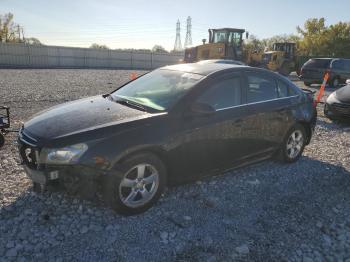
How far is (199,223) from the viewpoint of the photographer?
139 inches

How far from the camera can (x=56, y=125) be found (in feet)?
11.6

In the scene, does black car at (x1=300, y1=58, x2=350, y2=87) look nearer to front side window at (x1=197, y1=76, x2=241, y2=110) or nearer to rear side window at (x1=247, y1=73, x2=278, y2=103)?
rear side window at (x1=247, y1=73, x2=278, y2=103)

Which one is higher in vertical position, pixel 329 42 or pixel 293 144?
pixel 329 42

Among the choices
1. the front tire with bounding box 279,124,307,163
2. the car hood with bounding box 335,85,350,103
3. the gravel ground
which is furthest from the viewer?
the car hood with bounding box 335,85,350,103

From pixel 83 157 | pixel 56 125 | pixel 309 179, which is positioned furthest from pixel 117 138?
pixel 309 179

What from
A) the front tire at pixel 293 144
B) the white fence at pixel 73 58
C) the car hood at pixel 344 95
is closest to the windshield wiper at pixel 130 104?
the front tire at pixel 293 144

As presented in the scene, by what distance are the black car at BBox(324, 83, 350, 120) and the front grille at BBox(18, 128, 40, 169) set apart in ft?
25.3

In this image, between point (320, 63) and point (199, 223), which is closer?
point (199, 223)

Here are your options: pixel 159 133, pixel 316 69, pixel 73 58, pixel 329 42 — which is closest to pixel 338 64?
pixel 316 69

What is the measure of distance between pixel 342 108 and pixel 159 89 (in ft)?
20.2

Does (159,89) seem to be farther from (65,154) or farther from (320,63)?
(320,63)

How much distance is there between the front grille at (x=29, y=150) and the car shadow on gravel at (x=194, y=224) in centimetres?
54

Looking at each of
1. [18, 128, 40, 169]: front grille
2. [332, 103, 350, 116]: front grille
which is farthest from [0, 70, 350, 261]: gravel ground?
[332, 103, 350, 116]: front grille

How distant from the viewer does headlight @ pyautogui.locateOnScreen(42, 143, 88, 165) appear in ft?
10.4
